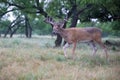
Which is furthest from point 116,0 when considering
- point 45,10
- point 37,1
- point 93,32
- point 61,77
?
point 45,10

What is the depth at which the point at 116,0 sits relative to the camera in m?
12.4

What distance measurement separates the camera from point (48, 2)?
24.0m

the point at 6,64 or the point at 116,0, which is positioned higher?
the point at 116,0

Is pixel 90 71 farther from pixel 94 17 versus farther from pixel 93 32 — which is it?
pixel 94 17

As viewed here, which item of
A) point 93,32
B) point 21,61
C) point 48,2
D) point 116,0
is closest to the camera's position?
point 21,61

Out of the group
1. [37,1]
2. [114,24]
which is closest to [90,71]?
[37,1]

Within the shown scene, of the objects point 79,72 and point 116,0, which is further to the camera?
point 116,0

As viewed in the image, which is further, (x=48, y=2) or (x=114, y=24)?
(x=114, y=24)

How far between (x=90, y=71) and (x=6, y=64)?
2859 mm

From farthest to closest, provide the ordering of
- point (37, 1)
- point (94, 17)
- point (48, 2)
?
point (94, 17) < point (48, 2) < point (37, 1)

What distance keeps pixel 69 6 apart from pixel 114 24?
11040 mm

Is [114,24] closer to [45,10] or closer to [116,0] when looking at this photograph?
[45,10]

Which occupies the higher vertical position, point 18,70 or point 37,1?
point 37,1

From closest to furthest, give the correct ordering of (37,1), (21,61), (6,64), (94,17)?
1. (6,64)
2. (21,61)
3. (37,1)
4. (94,17)
